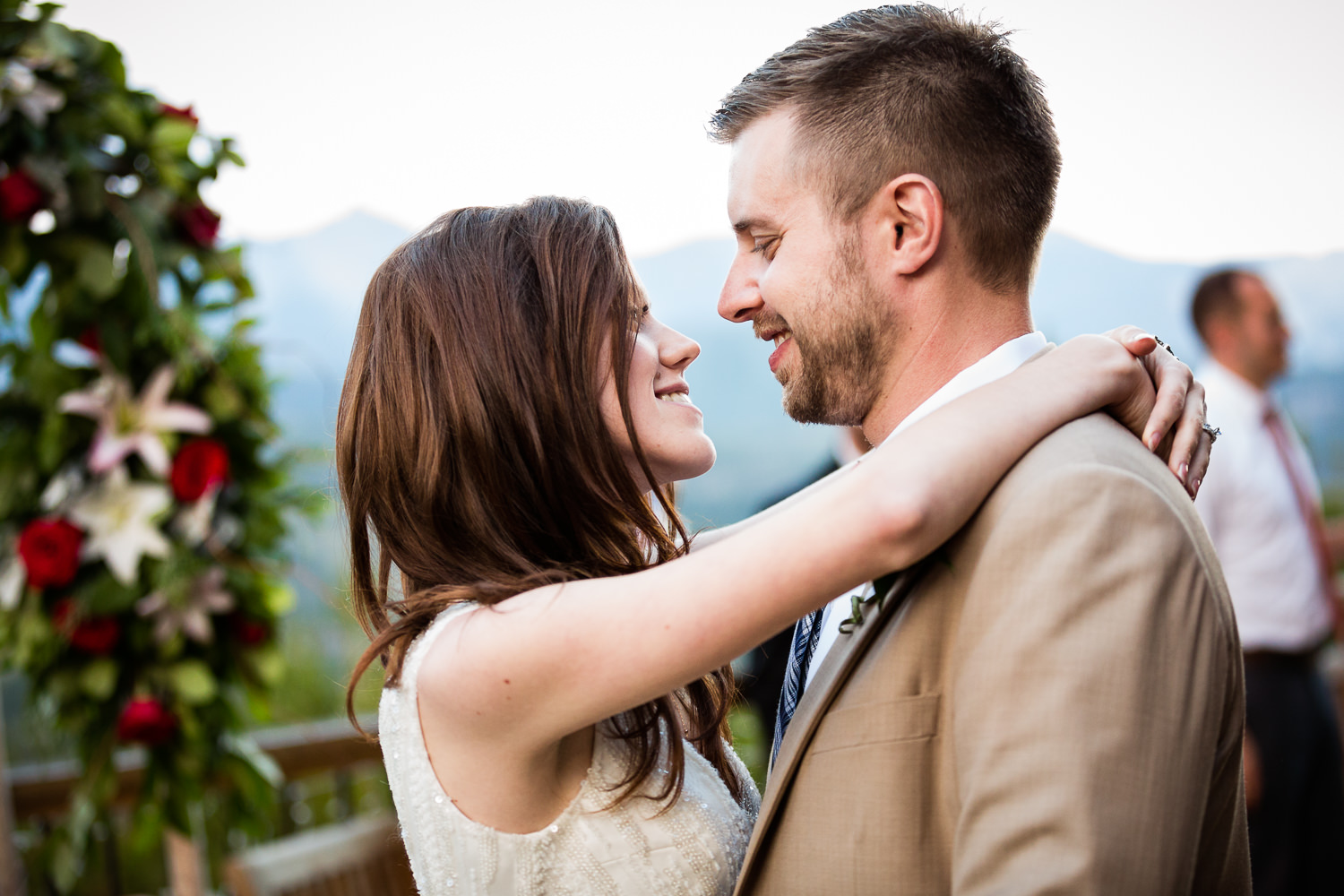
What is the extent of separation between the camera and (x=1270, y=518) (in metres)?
2.95

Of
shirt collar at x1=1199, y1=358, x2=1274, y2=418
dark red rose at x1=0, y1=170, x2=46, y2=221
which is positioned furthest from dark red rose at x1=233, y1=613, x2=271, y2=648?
shirt collar at x1=1199, y1=358, x2=1274, y2=418

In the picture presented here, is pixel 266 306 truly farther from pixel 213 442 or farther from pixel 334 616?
pixel 213 442

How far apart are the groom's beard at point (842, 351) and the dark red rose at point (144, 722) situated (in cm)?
136

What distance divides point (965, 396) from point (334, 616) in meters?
3.21

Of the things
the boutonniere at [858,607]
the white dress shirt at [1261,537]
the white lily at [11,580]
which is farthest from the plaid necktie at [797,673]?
the white dress shirt at [1261,537]

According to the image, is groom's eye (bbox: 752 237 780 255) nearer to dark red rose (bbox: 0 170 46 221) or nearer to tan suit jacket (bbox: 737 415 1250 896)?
tan suit jacket (bbox: 737 415 1250 896)

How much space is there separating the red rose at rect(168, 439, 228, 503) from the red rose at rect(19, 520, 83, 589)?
0.20 metres

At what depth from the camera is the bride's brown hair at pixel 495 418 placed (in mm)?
1280

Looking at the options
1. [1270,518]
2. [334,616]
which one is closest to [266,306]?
[334,616]

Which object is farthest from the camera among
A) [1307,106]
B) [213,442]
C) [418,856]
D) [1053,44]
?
[1307,106]

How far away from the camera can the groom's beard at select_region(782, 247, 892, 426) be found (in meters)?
1.35

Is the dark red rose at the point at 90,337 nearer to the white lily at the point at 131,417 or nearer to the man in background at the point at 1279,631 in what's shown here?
the white lily at the point at 131,417

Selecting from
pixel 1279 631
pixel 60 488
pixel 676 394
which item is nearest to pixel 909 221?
pixel 676 394

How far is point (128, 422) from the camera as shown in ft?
6.07
